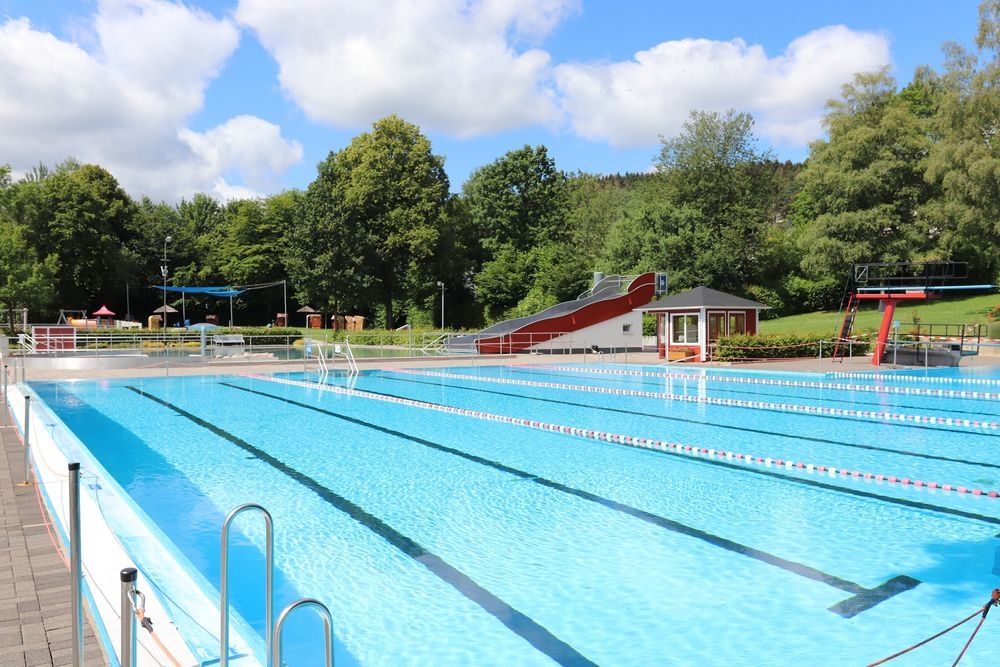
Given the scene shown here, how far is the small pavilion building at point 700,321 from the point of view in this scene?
2578 cm

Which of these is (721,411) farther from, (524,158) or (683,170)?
(524,158)

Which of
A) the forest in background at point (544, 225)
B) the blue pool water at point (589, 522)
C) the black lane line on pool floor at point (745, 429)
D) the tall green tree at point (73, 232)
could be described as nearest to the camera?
the blue pool water at point (589, 522)

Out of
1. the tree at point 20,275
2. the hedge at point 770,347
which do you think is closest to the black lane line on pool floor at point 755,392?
the hedge at point 770,347

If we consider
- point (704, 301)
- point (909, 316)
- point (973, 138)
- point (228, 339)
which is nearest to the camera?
point (704, 301)

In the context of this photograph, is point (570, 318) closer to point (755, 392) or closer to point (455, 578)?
point (755, 392)

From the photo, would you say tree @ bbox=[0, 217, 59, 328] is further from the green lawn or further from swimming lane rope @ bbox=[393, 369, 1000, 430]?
the green lawn

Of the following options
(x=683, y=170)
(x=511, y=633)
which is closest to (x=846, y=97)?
(x=683, y=170)

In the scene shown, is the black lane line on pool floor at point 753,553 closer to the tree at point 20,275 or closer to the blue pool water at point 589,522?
the blue pool water at point 589,522

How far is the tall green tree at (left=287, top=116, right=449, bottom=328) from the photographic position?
137ft

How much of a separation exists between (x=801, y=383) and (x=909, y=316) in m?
20.7

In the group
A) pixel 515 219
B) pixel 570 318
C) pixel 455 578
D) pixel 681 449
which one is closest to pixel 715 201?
pixel 515 219

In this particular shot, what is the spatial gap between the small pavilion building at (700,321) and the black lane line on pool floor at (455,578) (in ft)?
63.8

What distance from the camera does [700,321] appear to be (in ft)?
84.6

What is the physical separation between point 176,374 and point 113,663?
1943 cm
